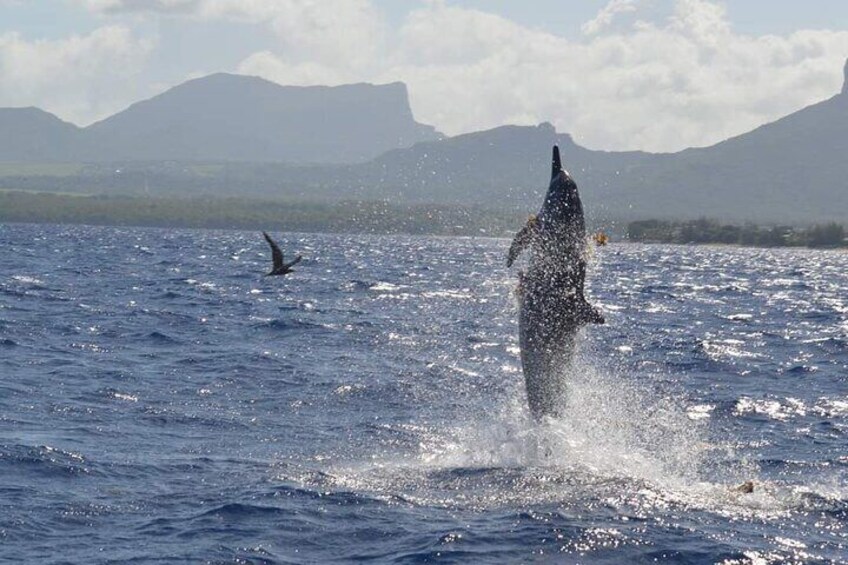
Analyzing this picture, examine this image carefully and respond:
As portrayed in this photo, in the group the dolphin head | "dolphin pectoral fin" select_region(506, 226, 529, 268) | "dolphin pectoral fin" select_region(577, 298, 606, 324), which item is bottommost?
"dolphin pectoral fin" select_region(577, 298, 606, 324)

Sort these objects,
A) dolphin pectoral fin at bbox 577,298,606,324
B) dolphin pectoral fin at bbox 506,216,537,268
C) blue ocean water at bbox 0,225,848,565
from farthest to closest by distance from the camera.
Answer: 1. dolphin pectoral fin at bbox 577,298,606,324
2. dolphin pectoral fin at bbox 506,216,537,268
3. blue ocean water at bbox 0,225,848,565

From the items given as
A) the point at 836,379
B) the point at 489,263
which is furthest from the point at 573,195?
the point at 489,263

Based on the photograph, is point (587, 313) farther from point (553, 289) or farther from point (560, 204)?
point (560, 204)

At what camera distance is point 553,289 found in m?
20.6

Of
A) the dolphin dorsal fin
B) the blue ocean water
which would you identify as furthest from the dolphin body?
the blue ocean water

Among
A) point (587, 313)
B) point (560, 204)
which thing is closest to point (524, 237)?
point (560, 204)

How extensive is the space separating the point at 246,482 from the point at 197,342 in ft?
60.7

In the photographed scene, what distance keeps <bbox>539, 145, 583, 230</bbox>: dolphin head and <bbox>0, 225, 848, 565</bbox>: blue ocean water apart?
81cm

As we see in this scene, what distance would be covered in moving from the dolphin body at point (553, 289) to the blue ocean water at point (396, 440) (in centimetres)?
55

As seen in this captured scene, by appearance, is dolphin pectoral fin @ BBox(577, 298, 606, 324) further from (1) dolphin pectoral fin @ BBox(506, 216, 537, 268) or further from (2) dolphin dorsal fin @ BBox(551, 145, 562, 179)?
(2) dolphin dorsal fin @ BBox(551, 145, 562, 179)

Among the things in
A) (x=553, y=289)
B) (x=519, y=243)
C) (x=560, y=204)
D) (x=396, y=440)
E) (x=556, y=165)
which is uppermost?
(x=556, y=165)

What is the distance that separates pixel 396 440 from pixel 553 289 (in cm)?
623

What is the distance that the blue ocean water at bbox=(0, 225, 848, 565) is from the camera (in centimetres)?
1805

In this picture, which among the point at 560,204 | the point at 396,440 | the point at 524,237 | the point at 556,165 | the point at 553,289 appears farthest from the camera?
the point at 396,440
